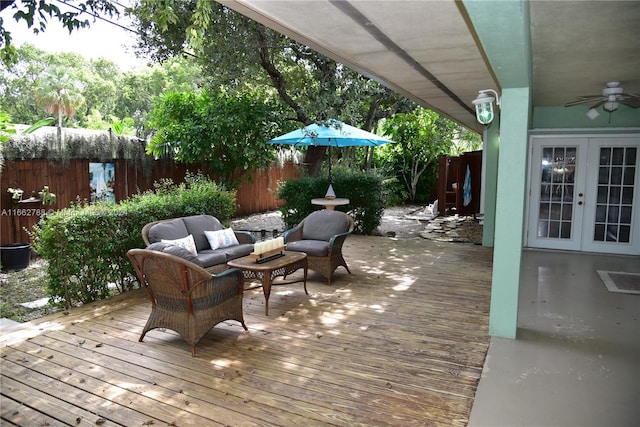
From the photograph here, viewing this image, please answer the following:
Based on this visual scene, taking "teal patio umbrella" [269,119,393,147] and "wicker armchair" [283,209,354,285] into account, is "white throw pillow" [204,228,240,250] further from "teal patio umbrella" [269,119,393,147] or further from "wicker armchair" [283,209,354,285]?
"teal patio umbrella" [269,119,393,147]

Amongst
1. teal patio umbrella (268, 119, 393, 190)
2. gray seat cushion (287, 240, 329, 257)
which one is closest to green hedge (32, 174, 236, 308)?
gray seat cushion (287, 240, 329, 257)

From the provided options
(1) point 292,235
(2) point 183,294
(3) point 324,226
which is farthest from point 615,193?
(2) point 183,294

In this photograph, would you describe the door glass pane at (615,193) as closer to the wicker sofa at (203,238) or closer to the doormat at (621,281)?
the doormat at (621,281)

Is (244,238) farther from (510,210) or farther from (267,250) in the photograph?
(510,210)

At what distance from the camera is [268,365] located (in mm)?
3398

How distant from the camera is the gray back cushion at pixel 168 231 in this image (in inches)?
197

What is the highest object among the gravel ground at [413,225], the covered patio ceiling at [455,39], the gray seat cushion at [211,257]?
the covered patio ceiling at [455,39]

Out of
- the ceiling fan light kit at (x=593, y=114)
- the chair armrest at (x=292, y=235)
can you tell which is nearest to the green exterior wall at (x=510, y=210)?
the chair armrest at (x=292, y=235)

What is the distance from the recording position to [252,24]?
764 cm

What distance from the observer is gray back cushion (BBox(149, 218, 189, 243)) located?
499 cm

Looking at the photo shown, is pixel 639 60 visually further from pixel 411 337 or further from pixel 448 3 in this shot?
pixel 411 337

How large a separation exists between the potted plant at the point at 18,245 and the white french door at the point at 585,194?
360 inches

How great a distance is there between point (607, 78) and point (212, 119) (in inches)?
309

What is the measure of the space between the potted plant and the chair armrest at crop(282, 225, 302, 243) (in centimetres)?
458
